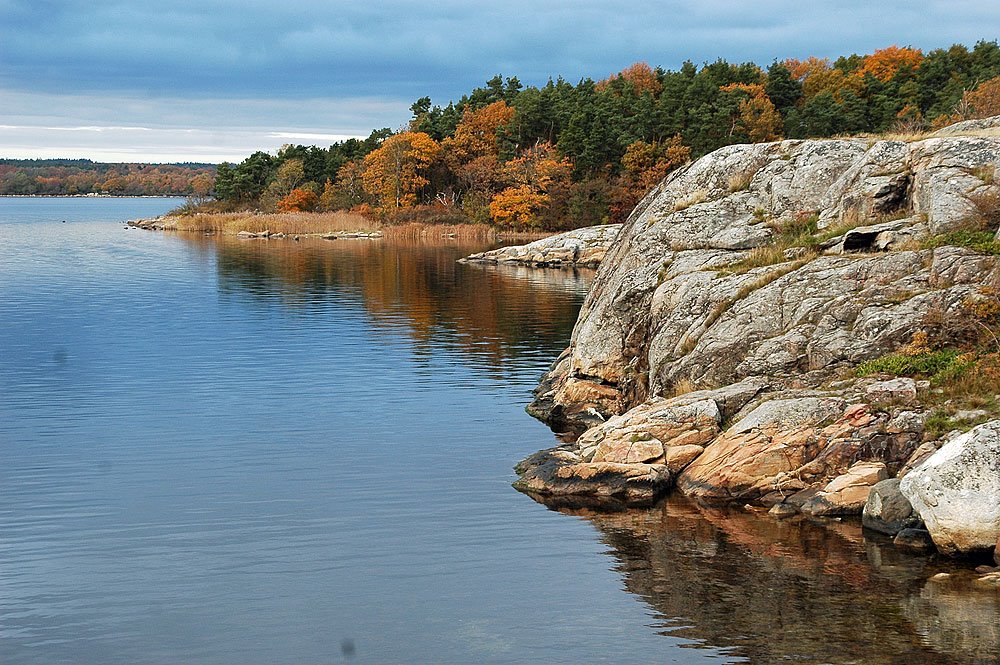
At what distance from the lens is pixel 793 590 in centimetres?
2153

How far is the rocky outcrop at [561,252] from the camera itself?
11025 cm

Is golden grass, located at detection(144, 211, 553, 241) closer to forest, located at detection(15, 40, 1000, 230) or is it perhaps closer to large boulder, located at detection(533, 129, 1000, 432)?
forest, located at detection(15, 40, 1000, 230)

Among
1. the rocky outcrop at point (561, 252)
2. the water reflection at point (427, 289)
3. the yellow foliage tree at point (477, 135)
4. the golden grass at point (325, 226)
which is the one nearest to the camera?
the water reflection at point (427, 289)

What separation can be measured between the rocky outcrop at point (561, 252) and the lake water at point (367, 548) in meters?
61.6

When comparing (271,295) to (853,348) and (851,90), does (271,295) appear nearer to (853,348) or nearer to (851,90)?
(853,348)

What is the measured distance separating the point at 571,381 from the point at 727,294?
→ 7.75 m

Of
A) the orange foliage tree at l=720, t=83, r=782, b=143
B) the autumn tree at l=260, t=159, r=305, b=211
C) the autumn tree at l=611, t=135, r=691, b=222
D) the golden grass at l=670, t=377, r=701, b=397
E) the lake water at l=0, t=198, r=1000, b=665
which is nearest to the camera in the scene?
the lake water at l=0, t=198, r=1000, b=665

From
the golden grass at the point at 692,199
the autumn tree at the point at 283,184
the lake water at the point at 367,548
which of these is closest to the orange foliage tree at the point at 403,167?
the autumn tree at the point at 283,184

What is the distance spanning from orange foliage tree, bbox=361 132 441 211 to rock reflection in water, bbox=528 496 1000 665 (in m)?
132

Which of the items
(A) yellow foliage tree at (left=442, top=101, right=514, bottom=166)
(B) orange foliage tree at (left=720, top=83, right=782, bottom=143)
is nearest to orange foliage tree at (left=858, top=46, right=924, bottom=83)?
(B) orange foliage tree at (left=720, top=83, right=782, bottom=143)

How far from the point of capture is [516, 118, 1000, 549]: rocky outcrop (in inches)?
1077

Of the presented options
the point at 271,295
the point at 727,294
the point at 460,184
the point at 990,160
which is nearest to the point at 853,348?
the point at 727,294

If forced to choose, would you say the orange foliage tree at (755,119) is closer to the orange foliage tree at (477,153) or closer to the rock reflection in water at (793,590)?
the orange foliage tree at (477,153)

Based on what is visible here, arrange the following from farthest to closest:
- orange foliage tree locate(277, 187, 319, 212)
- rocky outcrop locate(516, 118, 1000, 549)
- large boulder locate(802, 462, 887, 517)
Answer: orange foliage tree locate(277, 187, 319, 212)
rocky outcrop locate(516, 118, 1000, 549)
large boulder locate(802, 462, 887, 517)
